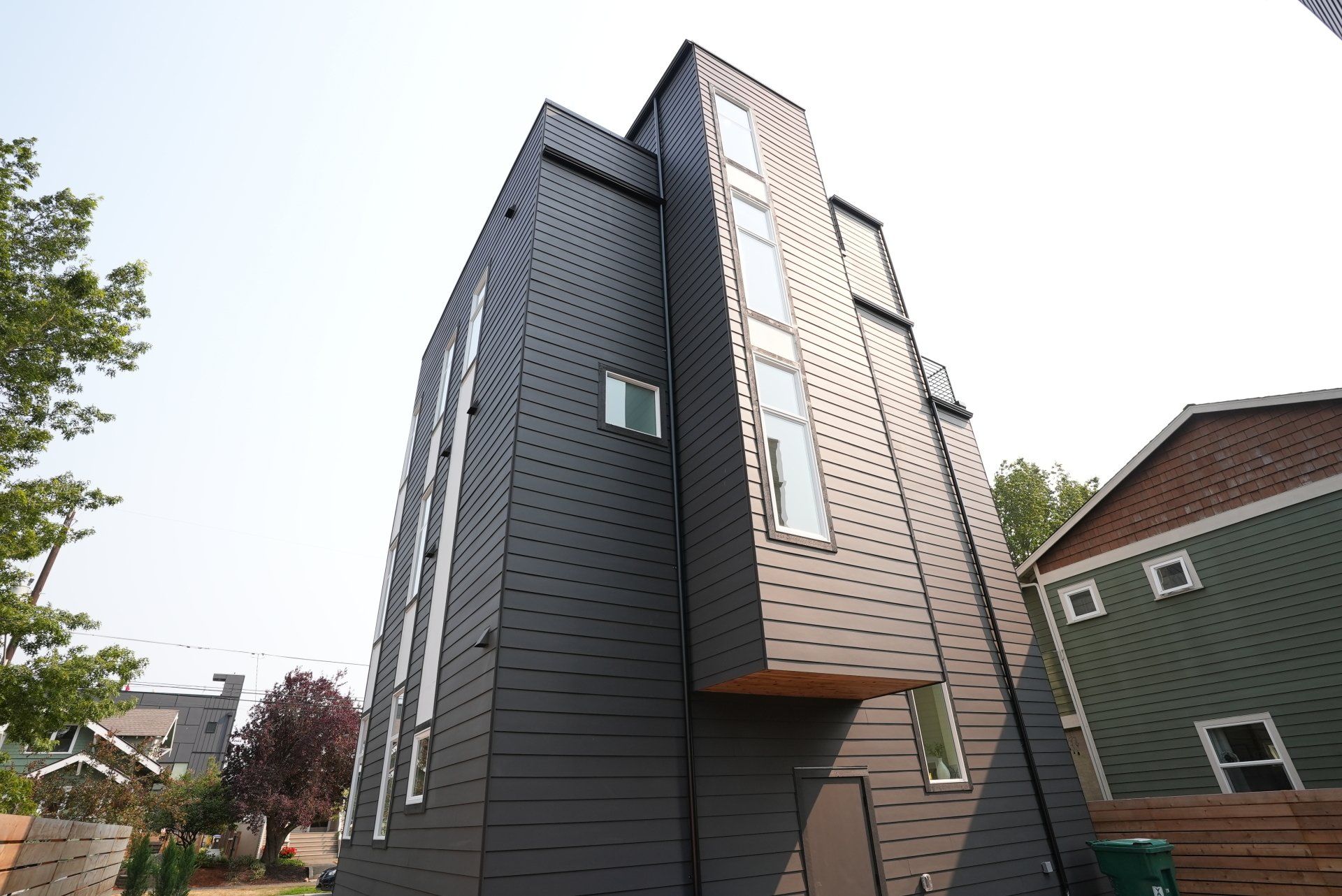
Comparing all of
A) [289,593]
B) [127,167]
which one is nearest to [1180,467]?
[127,167]

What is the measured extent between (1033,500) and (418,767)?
31.6 metres

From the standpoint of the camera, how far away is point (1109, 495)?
1343cm

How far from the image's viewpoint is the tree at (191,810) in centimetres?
2433

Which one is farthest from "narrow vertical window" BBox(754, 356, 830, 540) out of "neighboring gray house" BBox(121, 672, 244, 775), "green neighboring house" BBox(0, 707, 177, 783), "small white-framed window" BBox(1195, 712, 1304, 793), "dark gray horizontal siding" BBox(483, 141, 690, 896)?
Result: "neighboring gray house" BBox(121, 672, 244, 775)

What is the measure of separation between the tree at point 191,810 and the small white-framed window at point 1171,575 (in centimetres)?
3234

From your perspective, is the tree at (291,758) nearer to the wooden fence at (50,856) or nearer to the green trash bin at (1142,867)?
the wooden fence at (50,856)

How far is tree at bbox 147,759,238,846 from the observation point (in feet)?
79.8

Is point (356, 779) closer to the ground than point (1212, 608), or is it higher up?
closer to the ground

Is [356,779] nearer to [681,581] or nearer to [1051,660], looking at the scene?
[681,581]

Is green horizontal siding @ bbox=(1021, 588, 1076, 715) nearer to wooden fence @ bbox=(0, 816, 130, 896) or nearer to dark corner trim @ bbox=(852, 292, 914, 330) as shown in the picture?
dark corner trim @ bbox=(852, 292, 914, 330)

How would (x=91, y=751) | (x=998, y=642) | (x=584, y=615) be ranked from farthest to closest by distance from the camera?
(x=91, y=751)
(x=998, y=642)
(x=584, y=615)

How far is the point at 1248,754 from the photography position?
10688 millimetres

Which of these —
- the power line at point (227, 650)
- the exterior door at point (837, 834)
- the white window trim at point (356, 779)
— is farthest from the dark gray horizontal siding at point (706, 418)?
the power line at point (227, 650)

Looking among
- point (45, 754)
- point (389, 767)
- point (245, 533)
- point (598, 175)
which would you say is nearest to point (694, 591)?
point (389, 767)
